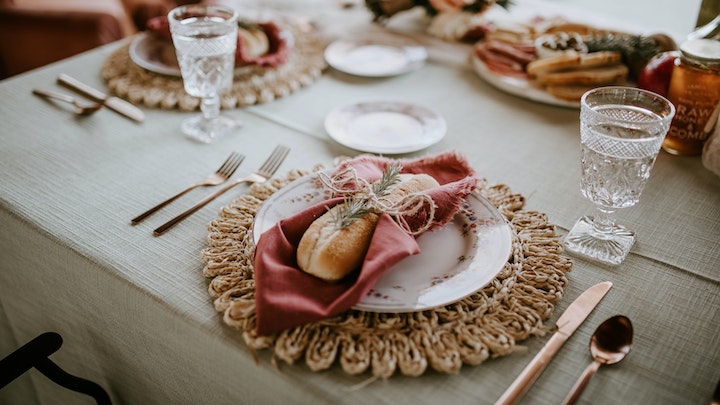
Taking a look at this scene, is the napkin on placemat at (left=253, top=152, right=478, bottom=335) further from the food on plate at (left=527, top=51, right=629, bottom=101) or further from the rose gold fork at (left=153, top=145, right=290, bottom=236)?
the food on plate at (left=527, top=51, right=629, bottom=101)

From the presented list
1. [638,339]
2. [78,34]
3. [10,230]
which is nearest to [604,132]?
[638,339]

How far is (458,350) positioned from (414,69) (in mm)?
844

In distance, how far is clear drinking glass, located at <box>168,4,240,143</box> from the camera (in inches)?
41.1

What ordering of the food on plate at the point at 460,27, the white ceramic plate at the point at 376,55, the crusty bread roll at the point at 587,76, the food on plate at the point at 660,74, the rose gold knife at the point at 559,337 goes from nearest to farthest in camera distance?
the rose gold knife at the point at 559,337, the food on plate at the point at 660,74, the crusty bread roll at the point at 587,76, the white ceramic plate at the point at 376,55, the food on plate at the point at 460,27

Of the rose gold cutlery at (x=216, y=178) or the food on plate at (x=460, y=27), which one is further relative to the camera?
the food on plate at (x=460, y=27)

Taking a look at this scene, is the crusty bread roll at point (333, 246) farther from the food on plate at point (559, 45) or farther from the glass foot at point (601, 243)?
the food on plate at point (559, 45)

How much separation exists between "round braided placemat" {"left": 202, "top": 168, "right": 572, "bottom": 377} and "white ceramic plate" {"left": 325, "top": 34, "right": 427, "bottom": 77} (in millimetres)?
643

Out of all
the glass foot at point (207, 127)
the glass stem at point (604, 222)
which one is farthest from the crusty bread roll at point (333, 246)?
the glass foot at point (207, 127)

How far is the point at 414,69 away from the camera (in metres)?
1.35

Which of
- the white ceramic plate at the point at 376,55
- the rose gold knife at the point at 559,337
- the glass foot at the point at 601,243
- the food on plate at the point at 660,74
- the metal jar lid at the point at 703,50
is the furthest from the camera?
the white ceramic plate at the point at 376,55

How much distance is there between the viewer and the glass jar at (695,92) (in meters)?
0.98

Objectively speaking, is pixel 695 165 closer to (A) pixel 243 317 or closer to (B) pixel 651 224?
(B) pixel 651 224

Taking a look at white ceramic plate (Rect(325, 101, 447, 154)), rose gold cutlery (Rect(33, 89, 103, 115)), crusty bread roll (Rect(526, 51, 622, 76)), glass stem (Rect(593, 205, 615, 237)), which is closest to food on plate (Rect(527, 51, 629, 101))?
crusty bread roll (Rect(526, 51, 622, 76))

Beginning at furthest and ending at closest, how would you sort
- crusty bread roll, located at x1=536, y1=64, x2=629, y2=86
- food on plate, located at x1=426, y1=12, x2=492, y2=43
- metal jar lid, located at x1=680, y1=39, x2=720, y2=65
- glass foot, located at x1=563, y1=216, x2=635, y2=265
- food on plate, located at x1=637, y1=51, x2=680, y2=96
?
food on plate, located at x1=426, y1=12, x2=492, y2=43 → crusty bread roll, located at x1=536, y1=64, x2=629, y2=86 → food on plate, located at x1=637, y1=51, x2=680, y2=96 → metal jar lid, located at x1=680, y1=39, x2=720, y2=65 → glass foot, located at x1=563, y1=216, x2=635, y2=265
